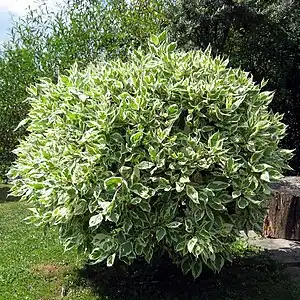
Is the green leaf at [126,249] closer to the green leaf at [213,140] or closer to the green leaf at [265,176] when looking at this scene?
the green leaf at [213,140]

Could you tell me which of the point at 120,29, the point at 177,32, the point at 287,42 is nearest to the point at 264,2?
the point at 287,42

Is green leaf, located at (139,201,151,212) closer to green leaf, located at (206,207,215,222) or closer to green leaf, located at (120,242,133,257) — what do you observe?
green leaf, located at (120,242,133,257)

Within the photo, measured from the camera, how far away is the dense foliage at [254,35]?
22.6 feet

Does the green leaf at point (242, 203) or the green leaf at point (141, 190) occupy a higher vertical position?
the green leaf at point (242, 203)

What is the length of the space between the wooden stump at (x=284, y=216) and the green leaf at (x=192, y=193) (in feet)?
7.18

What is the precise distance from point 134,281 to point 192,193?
42.7 inches

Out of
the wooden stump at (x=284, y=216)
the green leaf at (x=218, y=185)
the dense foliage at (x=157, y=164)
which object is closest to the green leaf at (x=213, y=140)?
the dense foliage at (x=157, y=164)

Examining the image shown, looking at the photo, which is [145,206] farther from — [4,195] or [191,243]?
[4,195]

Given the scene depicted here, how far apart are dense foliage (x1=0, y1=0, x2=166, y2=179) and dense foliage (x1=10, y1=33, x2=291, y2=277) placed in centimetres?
514

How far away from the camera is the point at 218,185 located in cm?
323

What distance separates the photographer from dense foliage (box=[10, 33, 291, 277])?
317cm

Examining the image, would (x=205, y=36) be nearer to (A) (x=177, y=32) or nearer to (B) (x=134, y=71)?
(A) (x=177, y=32)

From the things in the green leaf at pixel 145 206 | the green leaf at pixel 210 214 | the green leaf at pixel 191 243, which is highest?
the green leaf at pixel 210 214

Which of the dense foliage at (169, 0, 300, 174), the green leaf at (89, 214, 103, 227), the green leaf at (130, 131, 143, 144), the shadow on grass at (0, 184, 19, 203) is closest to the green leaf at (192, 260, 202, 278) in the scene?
the green leaf at (89, 214, 103, 227)
